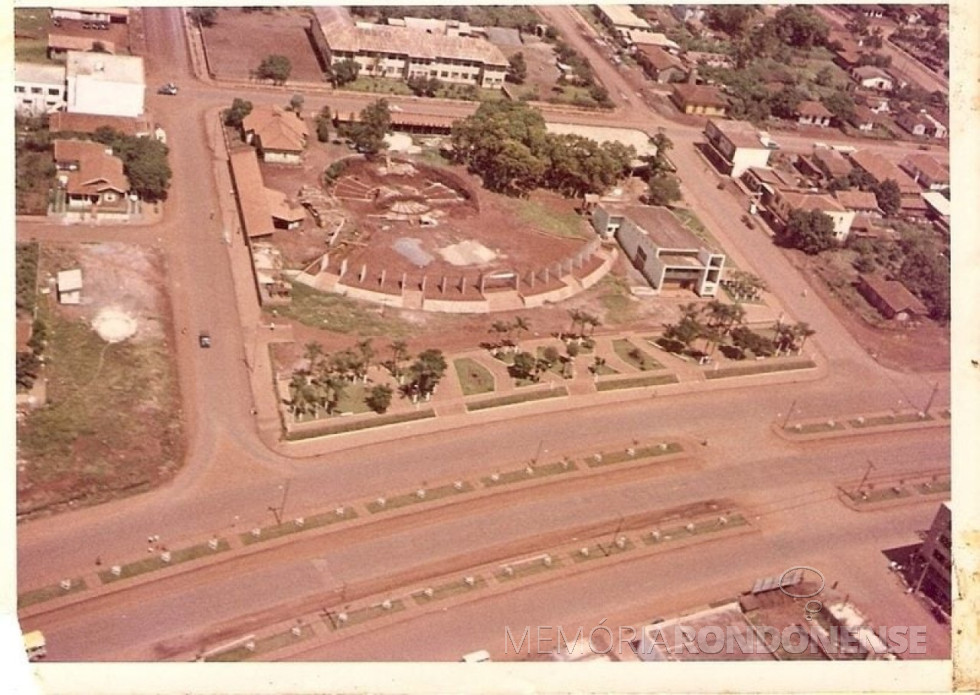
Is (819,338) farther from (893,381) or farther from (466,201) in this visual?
(466,201)

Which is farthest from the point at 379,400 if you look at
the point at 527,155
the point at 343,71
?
the point at 343,71

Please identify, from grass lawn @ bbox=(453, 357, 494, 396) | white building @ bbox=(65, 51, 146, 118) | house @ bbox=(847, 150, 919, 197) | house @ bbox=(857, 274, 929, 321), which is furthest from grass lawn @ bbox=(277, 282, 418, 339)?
house @ bbox=(847, 150, 919, 197)

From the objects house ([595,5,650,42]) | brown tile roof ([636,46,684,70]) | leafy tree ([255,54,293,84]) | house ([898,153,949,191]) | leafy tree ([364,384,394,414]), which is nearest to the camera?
leafy tree ([364,384,394,414])

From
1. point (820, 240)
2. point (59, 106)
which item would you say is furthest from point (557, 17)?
point (59, 106)

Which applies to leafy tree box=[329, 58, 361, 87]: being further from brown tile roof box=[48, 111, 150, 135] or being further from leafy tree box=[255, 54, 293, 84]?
brown tile roof box=[48, 111, 150, 135]

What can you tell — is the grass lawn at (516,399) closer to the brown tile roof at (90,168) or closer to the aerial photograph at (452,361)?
the aerial photograph at (452,361)

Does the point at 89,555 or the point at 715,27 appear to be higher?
the point at 715,27

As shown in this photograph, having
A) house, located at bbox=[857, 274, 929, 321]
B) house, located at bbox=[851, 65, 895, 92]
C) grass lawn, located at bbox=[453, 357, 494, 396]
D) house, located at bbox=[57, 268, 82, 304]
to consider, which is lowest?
grass lawn, located at bbox=[453, 357, 494, 396]
